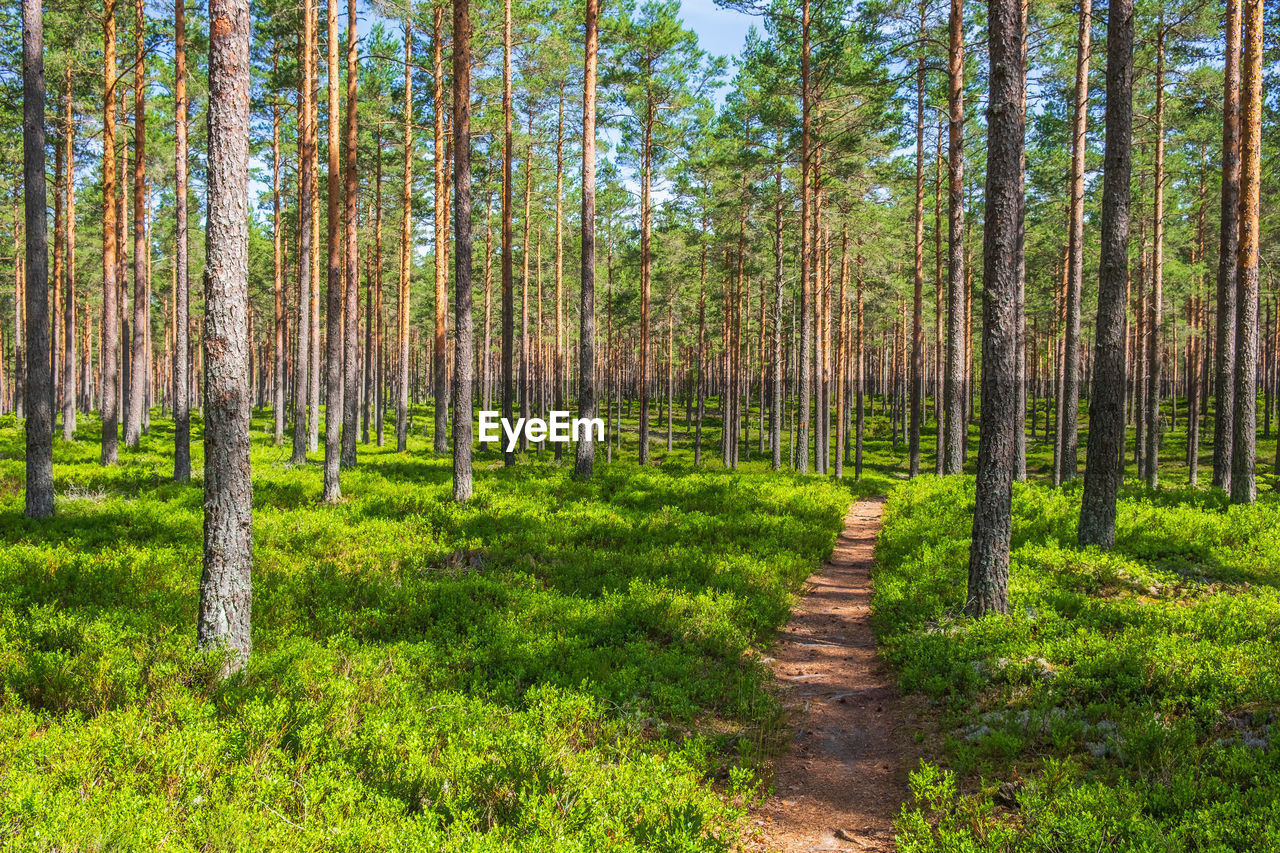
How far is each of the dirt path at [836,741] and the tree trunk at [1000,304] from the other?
1.65 metres

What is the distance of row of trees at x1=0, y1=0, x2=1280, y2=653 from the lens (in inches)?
390

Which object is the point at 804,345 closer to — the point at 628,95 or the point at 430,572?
the point at 628,95

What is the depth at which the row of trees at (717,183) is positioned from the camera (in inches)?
390

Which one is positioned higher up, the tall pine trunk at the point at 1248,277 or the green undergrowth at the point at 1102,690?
the tall pine trunk at the point at 1248,277

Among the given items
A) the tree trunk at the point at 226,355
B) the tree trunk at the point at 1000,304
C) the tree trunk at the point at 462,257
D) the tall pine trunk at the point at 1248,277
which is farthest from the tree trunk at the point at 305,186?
the tall pine trunk at the point at 1248,277

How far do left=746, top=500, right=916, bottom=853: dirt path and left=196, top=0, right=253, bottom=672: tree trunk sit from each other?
4758 millimetres

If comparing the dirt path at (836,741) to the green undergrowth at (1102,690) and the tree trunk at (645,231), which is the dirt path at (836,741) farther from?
the tree trunk at (645,231)

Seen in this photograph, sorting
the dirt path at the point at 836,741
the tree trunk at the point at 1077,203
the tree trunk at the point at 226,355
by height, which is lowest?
the dirt path at the point at 836,741

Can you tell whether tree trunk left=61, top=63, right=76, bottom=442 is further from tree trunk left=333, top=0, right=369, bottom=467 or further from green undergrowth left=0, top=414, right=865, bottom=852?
green undergrowth left=0, top=414, right=865, bottom=852

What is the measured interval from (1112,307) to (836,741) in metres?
7.94

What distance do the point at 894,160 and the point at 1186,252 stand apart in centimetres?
2620

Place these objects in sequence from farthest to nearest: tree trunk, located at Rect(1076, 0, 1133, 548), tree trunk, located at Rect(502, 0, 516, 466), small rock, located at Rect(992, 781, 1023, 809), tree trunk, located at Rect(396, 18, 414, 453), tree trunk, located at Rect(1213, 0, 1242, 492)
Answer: tree trunk, located at Rect(396, 18, 414, 453)
tree trunk, located at Rect(502, 0, 516, 466)
tree trunk, located at Rect(1213, 0, 1242, 492)
tree trunk, located at Rect(1076, 0, 1133, 548)
small rock, located at Rect(992, 781, 1023, 809)

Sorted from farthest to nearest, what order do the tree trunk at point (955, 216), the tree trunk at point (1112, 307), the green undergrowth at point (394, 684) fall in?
the tree trunk at point (955, 216), the tree trunk at point (1112, 307), the green undergrowth at point (394, 684)

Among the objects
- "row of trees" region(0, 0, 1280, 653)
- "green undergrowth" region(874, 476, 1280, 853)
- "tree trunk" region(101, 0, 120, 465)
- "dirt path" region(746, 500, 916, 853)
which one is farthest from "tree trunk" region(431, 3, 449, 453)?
"green undergrowth" region(874, 476, 1280, 853)
